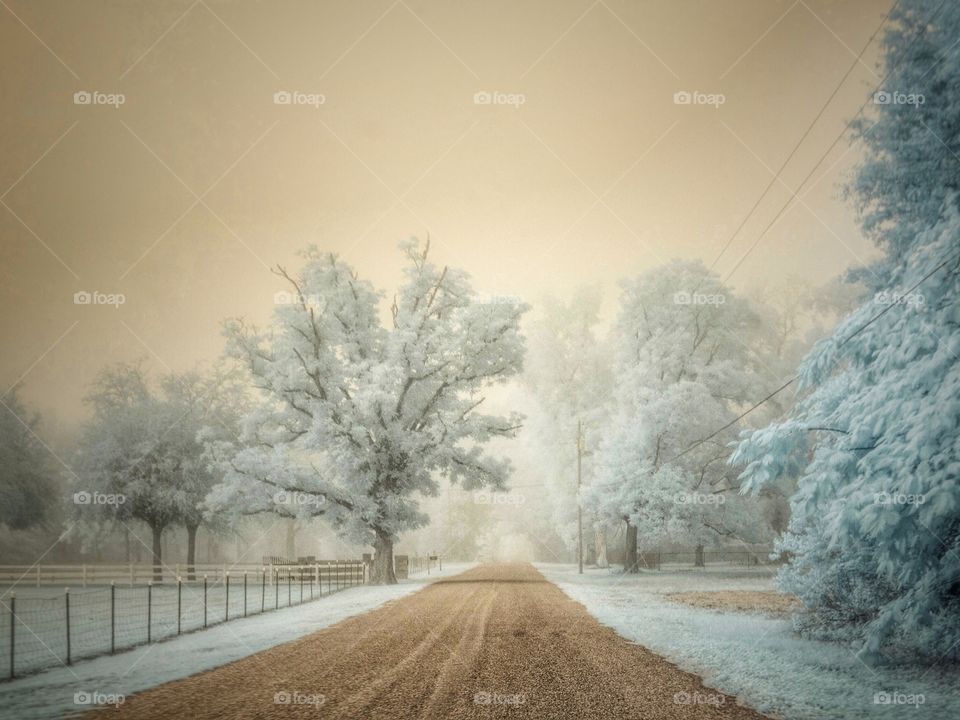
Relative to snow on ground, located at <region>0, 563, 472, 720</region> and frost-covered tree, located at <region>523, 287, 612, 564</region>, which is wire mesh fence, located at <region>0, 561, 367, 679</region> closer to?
snow on ground, located at <region>0, 563, 472, 720</region>

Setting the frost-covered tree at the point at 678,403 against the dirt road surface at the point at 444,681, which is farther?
the frost-covered tree at the point at 678,403

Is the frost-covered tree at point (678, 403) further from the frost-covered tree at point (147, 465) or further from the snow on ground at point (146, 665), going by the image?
the frost-covered tree at point (147, 465)

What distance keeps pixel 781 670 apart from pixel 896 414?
416 cm

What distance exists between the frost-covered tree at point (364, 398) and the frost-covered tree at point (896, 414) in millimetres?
18754

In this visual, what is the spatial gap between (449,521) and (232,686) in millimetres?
84126

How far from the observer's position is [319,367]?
3098 cm

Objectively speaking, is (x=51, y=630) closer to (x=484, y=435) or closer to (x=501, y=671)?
(x=501, y=671)

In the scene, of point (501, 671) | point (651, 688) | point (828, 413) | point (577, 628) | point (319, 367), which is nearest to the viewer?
point (651, 688)

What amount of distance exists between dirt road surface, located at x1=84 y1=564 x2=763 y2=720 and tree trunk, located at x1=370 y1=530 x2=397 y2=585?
17395mm

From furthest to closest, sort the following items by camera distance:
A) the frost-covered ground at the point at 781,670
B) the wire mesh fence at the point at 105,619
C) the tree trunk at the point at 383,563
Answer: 1. the tree trunk at the point at 383,563
2. the wire mesh fence at the point at 105,619
3. the frost-covered ground at the point at 781,670

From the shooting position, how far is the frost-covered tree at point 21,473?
4103 cm

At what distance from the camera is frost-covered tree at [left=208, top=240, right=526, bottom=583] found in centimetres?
2981

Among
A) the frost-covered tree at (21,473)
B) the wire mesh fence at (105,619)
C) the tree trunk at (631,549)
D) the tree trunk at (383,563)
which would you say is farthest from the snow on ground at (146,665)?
the frost-covered tree at (21,473)

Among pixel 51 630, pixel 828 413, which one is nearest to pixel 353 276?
pixel 51 630
